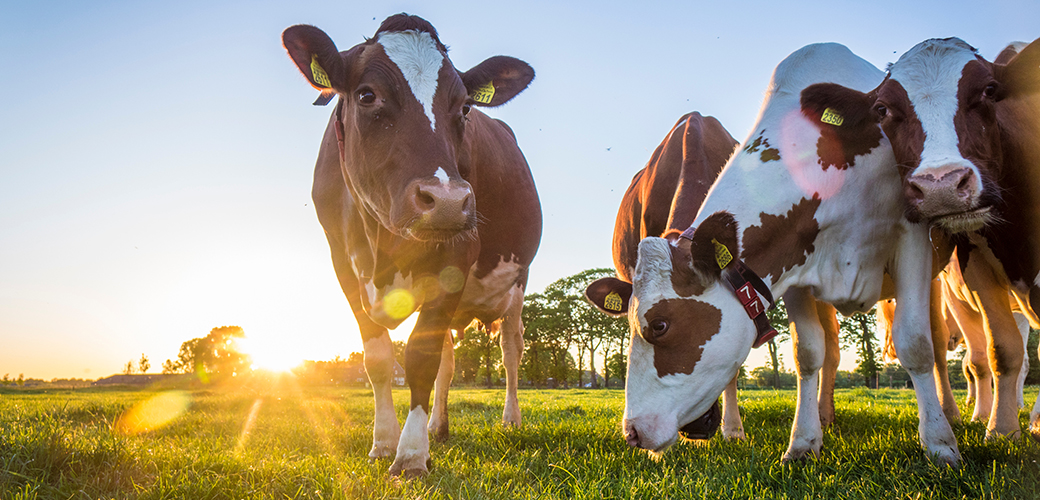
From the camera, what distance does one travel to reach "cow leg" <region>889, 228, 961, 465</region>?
137 inches

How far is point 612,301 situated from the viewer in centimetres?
399

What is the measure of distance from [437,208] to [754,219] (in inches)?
76.8

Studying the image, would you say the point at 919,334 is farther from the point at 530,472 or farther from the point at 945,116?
the point at 530,472

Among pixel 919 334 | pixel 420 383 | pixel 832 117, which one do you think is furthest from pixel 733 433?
pixel 420 383

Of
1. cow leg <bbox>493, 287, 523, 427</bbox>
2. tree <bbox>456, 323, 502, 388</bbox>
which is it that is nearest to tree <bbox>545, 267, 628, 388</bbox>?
tree <bbox>456, 323, 502, 388</bbox>

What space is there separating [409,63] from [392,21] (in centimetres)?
55

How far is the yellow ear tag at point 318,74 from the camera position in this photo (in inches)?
152

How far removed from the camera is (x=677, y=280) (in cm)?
356

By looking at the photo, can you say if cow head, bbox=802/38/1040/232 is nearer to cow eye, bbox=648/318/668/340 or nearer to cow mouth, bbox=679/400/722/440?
cow eye, bbox=648/318/668/340

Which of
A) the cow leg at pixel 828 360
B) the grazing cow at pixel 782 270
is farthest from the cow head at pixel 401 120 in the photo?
the cow leg at pixel 828 360

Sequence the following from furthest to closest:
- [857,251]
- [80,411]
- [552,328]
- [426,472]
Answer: [552,328]
[80,411]
[857,251]
[426,472]

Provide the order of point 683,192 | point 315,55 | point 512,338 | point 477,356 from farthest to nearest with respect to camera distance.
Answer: point 477,356 < point 512,338 < point 683,192 < point 315,55

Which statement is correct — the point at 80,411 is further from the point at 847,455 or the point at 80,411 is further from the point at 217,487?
the point at 847,455

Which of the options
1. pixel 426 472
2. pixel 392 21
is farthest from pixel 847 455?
pixel 392 21
